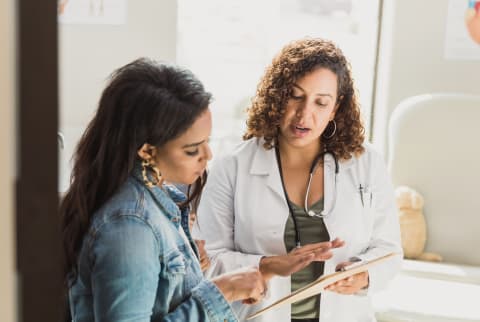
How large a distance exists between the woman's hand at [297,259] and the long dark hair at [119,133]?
47 centimetres

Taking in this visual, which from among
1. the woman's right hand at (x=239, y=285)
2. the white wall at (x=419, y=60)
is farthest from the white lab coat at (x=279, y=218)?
the white wall at (x=419, y=60)

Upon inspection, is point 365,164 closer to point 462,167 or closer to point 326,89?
point 326,89

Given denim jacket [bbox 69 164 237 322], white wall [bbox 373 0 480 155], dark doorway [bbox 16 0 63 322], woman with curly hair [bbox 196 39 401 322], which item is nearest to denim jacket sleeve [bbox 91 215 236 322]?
denim jacket [bbox 69 164 237 322]

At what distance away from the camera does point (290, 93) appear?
1499mm

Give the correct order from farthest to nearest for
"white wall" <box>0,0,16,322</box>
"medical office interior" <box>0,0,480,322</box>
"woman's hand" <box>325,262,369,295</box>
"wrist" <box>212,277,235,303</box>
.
Answer: 1. "medical office interior" <box>0,0,480,322</box>
2. "woman's hand" <box>325,262,369,295</box>
3. "wrist" <box>212,277,235,303</box>
4. "white wall" <box>0,0,16,322</box>

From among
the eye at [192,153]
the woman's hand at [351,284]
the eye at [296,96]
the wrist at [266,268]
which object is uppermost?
the eye at [296,96]

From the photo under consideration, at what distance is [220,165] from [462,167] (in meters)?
1.41

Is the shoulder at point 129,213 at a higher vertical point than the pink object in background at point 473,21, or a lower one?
lower

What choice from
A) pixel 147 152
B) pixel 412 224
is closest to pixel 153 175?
pixel 147 152

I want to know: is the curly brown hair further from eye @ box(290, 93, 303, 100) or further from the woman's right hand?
the woman's right hand

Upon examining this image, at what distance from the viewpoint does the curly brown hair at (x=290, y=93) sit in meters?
1.48

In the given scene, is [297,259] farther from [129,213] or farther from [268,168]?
[129,213]

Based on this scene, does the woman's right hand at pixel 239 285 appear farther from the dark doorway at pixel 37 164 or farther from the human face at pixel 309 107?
the dark doorway at pixel 37 164

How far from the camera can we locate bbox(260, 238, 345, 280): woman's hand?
48.7 inches
